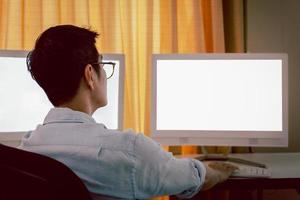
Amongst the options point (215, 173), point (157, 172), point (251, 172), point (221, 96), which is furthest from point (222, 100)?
point (157, 172)

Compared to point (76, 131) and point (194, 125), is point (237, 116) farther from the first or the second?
point (76, 131)

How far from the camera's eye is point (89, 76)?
108 centimetres

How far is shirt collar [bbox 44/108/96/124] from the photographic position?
1.02 m

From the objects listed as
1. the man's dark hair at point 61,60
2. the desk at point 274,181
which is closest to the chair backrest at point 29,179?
the man's dark hair at point 61,60

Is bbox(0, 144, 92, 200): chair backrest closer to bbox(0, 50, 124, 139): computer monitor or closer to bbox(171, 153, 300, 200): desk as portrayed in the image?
bbox(171, 153, 300, 200): desk

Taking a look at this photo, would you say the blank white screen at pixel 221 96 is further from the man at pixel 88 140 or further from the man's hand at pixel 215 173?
the man at pixel 88 140

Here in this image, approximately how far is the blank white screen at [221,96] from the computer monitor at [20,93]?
20 centimetres

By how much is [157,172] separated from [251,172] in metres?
0.75

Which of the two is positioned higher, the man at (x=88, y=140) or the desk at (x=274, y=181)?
the man at (x=88, y=140)

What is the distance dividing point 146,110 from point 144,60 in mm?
260

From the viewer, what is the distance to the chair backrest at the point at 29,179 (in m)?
0.77

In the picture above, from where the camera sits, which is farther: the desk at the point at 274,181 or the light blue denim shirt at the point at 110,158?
the desk at the point at 274,181

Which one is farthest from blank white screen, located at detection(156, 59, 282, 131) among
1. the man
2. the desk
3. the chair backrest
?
the chair backrest

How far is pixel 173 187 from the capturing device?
1.01m
